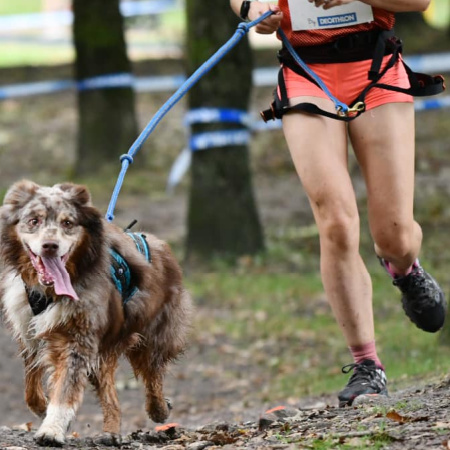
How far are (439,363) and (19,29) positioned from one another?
113 feet

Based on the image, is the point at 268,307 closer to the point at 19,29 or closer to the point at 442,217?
the point at 442,217

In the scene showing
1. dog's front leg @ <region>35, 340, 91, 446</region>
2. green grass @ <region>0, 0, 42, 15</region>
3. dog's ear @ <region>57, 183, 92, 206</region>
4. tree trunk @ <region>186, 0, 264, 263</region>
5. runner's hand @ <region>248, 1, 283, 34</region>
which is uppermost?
runner's hand @ <region>248, 1, 283, 34</region>

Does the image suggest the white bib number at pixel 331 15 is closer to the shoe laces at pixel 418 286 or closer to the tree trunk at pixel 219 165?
the shoe laces at pixel 418 286

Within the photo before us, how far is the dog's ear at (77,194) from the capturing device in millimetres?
5039

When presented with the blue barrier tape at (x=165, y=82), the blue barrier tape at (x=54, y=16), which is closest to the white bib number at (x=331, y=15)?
the blue barrier tape at (x=165, y=82)

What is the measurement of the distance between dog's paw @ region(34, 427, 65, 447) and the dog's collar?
56 cm

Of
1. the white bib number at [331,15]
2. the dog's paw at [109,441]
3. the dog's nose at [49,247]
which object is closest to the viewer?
the dog's nose at [49,247]

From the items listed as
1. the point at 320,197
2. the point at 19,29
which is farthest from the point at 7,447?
the point at 19,29

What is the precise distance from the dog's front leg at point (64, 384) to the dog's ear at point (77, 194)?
67 cm

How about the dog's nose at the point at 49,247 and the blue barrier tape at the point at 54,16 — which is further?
the blue barrier tape at the point at 54,16

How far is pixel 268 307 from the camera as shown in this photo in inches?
415

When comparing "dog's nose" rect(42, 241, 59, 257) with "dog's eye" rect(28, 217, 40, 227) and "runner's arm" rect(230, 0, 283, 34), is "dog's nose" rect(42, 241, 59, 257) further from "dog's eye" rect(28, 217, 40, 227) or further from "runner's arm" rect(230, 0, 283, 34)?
"runner's arm" rect(230, 0, 283, 34)

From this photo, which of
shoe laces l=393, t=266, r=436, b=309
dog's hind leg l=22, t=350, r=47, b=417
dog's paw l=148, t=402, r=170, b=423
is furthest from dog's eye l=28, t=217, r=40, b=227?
shoe laces l=393, t=266, r=436, b=309

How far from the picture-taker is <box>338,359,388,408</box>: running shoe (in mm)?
5605
